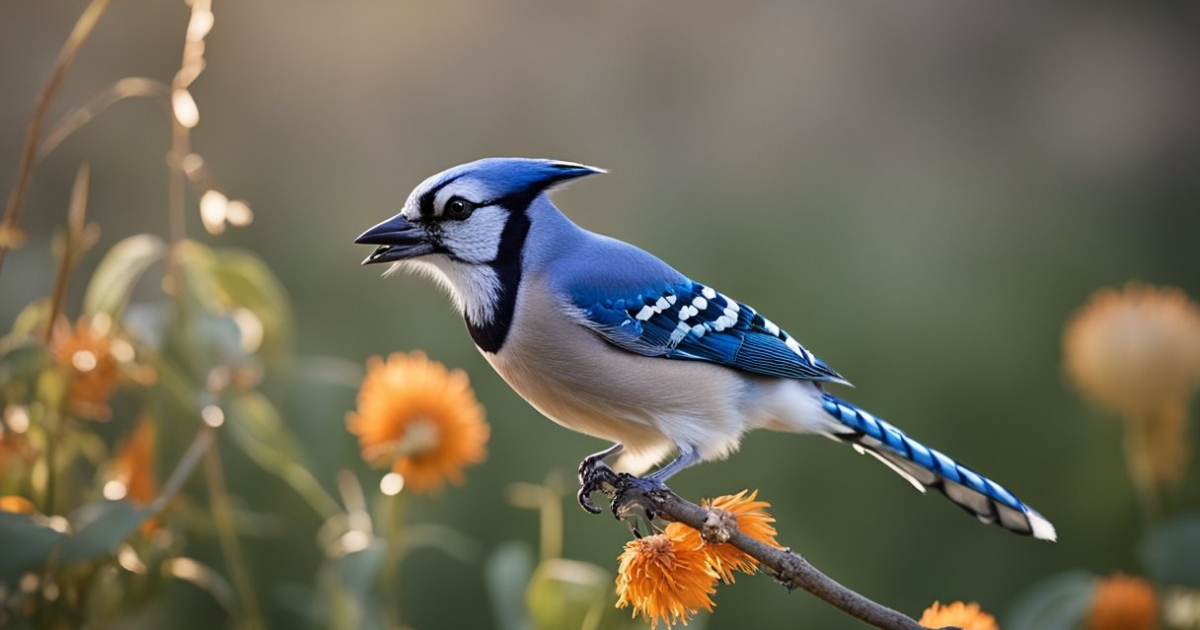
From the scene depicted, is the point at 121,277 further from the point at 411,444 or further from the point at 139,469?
the point at 411,444

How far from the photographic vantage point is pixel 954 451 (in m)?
1.99

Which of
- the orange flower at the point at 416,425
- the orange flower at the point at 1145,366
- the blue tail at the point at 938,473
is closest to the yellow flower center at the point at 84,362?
the orange flower at the point at 416,425

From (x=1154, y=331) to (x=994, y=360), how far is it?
972 millimetres

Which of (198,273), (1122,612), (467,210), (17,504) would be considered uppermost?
(467,210)

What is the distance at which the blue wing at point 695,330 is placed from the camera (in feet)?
3.42

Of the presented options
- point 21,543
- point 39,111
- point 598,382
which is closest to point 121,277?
point 39,111

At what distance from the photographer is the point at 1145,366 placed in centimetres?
114

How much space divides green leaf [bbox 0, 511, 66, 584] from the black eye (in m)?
0.41

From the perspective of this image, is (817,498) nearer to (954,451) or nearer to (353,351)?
(954,451)

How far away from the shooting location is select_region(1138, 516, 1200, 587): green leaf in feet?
3.48

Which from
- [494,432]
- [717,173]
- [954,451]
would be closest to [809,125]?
[717,173]

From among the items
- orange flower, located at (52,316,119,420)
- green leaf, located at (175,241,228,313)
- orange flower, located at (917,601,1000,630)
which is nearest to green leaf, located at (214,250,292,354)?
green leaf, located at (175,241,228,313)

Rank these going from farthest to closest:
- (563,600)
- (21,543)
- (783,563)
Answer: (563,600) → (21,543) → (783,563)

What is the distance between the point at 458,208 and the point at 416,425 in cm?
20
